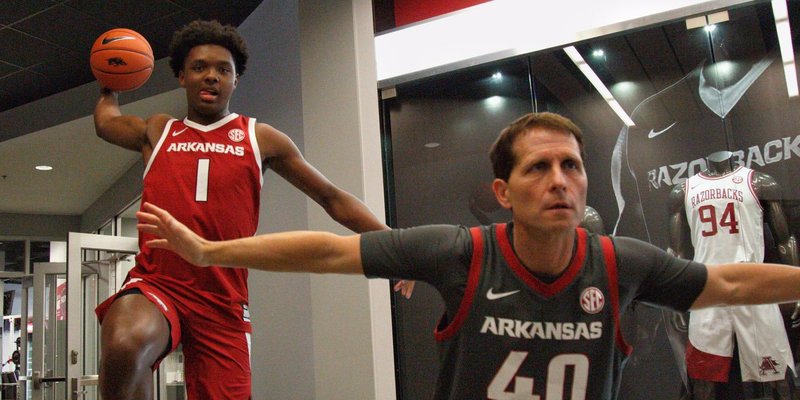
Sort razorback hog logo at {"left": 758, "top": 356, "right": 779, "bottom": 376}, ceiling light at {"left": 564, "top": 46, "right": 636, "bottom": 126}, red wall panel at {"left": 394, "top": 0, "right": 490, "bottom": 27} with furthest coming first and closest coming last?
red wall panel at {"left": 394, "top": 0, "right": 490, "bottom": 27} → ceiling light at {"left": 564, "top": 46, "right": 636, "bottom": 126} → razorback hog logo at {"left": 758, "top": 356, "right": 779, "bottom": 376}

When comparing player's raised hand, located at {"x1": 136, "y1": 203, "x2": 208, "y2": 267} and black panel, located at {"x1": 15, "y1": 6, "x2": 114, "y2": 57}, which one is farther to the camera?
black panel, located at {"x1": 15, "y1": 6, "x2": 114, "y2": 57}

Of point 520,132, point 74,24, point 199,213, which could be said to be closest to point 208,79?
point 199,213

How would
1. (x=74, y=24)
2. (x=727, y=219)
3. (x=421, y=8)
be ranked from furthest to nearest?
(x=74, y=24) → (x=421, y=8) → (x=727, y=219)

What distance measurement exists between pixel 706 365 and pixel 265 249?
3.23 meters

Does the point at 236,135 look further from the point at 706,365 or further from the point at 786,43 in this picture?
the point at 786,43

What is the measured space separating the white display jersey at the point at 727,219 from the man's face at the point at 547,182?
8.53ft

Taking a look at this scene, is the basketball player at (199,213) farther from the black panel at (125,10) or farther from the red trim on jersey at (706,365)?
the black panel at (125,10)

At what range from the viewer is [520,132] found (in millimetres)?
1805

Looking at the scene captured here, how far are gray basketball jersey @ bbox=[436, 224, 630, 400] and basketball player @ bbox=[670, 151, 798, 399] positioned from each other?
2.58 meters

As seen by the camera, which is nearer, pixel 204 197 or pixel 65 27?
pixel 204 197

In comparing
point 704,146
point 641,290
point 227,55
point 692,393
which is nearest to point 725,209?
point 704,146

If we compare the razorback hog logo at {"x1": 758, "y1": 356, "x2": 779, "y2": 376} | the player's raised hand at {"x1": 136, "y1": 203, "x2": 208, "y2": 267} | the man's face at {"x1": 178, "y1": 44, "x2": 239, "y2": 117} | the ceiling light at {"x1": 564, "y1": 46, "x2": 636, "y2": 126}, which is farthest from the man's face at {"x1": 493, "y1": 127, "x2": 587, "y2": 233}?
the ceiling light at {"x1": 564, "y1": 46, "x2": 636, "y2": 126}

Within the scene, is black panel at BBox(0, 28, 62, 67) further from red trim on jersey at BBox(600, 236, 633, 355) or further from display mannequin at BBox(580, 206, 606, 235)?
red trim on jersey at BBox(600, 236, 633, 355)

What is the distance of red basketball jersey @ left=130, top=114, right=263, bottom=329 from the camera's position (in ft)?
7.64
